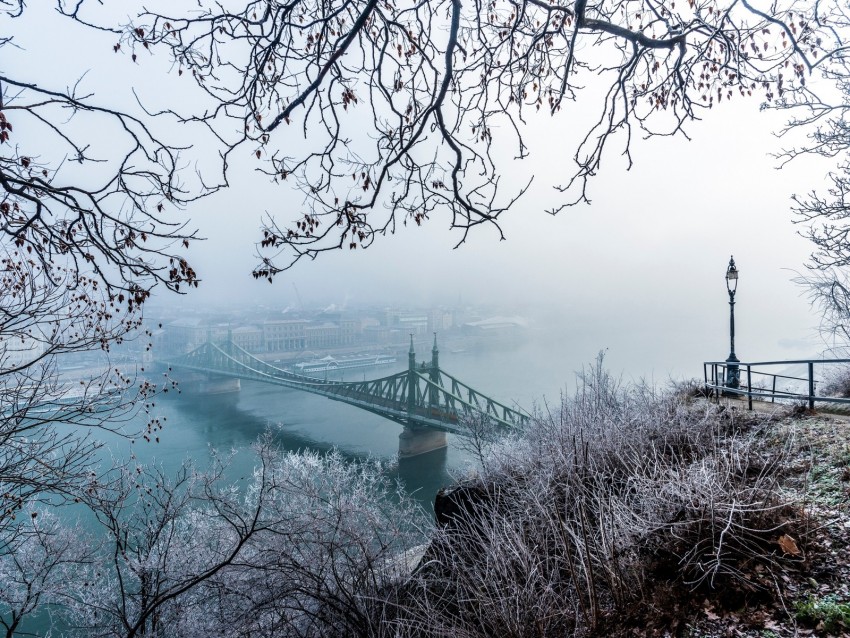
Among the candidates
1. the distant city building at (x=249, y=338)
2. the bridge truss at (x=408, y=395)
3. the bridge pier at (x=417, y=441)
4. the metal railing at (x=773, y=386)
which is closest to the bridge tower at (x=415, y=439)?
the bridge pier at (x=417, y=441)

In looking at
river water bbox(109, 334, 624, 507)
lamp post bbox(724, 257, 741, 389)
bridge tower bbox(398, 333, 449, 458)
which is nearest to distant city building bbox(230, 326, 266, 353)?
river water bbox(109, 334, 624, 507)

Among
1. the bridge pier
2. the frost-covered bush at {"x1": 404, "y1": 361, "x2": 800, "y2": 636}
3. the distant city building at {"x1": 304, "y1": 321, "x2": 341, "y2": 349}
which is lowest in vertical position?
the bridge pier

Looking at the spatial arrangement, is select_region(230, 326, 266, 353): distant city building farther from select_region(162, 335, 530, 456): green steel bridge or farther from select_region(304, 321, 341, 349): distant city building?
select_region(162, 335, 530, 456): green steel bridge

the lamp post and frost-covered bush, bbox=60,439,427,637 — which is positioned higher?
the lamp post

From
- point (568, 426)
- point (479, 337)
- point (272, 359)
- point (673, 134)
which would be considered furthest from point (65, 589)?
point (479, 337)

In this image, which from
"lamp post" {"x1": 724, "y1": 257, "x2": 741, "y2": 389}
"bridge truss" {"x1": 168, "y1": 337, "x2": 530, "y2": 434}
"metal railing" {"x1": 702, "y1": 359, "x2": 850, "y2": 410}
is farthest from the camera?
"bridge truss" {"x1": 168, "y1": 337, "x2": 530, "y2": 434}

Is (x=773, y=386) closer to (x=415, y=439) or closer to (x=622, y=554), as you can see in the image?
(x=622, y=554)

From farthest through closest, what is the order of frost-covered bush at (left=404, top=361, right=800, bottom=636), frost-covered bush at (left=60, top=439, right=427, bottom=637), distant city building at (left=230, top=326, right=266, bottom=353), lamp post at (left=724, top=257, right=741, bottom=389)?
distant city building at (left=230, top=326, right=266, bottom=353) → lamp post at (left=724, top=257, right=741, bottom=389) → frost-covered bush at (left=60, top=439, right=427, bottom=637) → frost-covered bush at (left=404, top=361, right=800, bottom=636)

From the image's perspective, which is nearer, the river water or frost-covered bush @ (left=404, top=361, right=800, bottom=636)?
frost-covered bush @ (left=404, top=361, right=800, bottom=636)

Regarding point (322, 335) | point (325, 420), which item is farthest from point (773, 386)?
point (322, 335)
